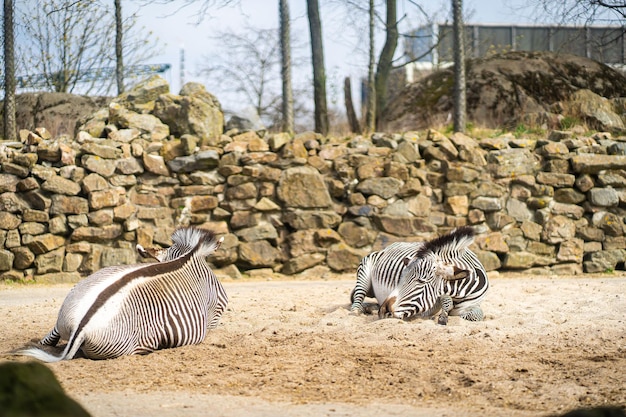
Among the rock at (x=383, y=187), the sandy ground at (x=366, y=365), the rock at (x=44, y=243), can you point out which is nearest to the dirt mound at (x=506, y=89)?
the rock at (x=383, y=187)

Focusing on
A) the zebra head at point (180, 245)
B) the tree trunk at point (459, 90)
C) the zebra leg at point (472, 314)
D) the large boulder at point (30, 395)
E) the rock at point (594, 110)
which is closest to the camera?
the large boulder at point (30, 395)

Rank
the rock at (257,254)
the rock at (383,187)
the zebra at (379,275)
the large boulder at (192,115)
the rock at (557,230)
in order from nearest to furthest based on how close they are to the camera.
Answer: the zebra at (379,275) < the rock at (257,254) < the rock at (383,187) < the rock at (557,230) < the large boulder at (192,115)

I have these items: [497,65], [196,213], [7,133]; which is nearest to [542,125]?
[497,65]

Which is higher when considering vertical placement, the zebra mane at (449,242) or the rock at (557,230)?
the zebra mane at (449,242)

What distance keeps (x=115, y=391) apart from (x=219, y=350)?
60.7 inches

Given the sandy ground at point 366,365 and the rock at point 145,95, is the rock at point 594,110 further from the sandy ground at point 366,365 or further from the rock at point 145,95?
the rock at point 145,95

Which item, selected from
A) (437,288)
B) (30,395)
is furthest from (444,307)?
(30,395)

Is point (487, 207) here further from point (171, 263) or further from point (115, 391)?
point (115, 391)

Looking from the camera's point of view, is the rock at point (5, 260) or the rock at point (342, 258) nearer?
the rock at point (5, 260)

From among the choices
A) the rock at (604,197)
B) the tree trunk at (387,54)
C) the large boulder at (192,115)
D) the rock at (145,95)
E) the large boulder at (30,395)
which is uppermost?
the tree trunk at (387,54)

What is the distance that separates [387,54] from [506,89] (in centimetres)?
331

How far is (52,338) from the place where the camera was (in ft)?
20.5

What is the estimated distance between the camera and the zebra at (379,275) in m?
8.02

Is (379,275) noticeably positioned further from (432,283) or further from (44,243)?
(44,243)
